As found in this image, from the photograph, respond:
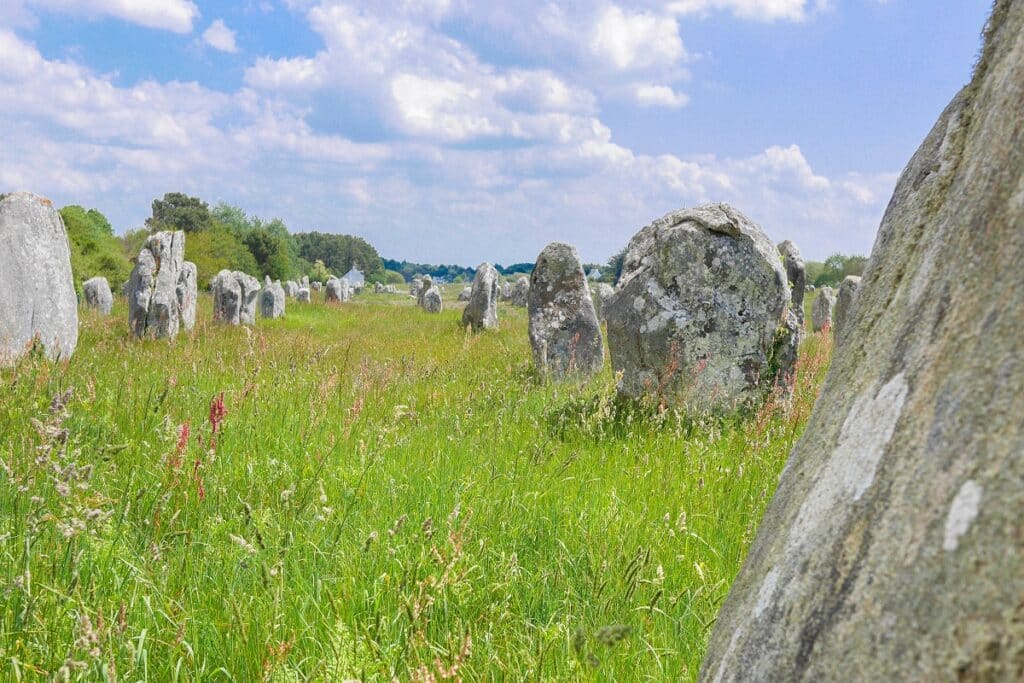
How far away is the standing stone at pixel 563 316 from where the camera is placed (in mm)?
10344

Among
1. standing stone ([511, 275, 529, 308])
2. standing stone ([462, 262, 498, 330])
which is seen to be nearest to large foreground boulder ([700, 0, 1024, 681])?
standing stone ([462, 262, 498, 330])

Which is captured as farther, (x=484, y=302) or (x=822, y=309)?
(x=822, y=309)

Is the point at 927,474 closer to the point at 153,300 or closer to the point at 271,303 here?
the point at 153,300

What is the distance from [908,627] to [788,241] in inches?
680

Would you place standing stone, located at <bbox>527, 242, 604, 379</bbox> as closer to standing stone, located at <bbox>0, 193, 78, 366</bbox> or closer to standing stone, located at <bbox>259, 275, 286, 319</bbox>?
standing stone, located at <bbox>0, 193, 78, 366</bbox>

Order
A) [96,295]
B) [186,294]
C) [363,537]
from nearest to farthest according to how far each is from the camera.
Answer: [363,537] < [186,294] < [96,295]

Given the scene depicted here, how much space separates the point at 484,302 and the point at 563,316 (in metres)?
8.39

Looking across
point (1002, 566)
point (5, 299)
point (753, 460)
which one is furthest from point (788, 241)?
point (1002, 566)

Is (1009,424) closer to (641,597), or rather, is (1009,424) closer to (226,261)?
(641,597)

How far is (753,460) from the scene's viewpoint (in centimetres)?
495

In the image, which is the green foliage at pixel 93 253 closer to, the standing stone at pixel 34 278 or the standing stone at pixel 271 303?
the standing stone at pixel 271 303

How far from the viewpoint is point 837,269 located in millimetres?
81938

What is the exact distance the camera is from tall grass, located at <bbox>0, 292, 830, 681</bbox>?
2.36 metres

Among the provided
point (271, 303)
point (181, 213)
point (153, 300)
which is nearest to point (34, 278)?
point (153, 300)
